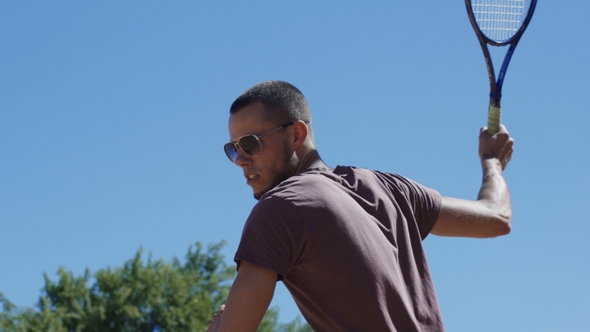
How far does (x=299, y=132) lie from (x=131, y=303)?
3212cm

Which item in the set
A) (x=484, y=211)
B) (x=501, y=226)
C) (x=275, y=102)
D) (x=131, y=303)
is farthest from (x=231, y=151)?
(x=131, y=303)

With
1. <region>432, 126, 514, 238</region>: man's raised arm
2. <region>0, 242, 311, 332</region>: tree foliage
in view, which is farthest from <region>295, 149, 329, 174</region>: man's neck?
<region>0, 242, 311, 332</region>: tree foliage

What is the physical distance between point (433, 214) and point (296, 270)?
0.92 m

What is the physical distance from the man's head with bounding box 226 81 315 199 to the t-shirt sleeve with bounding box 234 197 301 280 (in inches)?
27.0

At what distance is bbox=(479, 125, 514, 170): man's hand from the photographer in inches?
187

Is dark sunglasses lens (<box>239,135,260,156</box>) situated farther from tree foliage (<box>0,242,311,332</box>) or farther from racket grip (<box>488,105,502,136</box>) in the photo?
tree foliage (<box>0,242,311,332</box>)

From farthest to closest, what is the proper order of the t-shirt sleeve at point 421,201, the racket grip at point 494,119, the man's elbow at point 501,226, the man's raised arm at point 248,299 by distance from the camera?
the racket grip at point 494,119 → the man's elbow at point 501,226 → the t-shirt sleeve at point 421,201 → the man's raised arm at point 248,299

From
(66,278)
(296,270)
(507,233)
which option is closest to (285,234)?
(296,270)

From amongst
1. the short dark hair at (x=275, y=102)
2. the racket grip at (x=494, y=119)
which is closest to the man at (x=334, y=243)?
the short dark hair at (x=275, y=102)

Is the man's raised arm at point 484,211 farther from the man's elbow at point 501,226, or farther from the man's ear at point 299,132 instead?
the man's ear at point 299,132

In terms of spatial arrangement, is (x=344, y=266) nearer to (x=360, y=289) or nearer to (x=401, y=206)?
(x=360, y=289)

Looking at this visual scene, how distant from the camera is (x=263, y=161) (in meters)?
3.98

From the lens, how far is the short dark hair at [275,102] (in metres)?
4.12

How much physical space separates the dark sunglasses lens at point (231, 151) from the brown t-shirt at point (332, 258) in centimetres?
66
